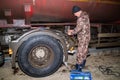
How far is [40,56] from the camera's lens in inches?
161

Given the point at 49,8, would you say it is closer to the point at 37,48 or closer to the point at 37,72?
the point at 37,48

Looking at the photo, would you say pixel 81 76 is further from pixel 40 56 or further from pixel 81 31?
pixel 40 56

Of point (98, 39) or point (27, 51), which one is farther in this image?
point (98, 39)

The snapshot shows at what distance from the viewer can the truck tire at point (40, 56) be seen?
→ 371 centimetres

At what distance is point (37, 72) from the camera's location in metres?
3.76

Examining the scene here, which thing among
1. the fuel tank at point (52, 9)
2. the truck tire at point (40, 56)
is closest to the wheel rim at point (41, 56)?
the truck tire at point (40, 56)

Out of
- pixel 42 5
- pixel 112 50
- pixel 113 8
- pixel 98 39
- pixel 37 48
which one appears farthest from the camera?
pixel 112 50

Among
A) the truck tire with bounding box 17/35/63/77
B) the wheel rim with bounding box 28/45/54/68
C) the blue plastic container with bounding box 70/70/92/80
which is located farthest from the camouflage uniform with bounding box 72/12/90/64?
the wheel rim with bounding box 28/45/54/68

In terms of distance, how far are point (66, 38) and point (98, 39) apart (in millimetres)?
1624

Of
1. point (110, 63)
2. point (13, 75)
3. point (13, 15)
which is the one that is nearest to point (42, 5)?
point (13, 15)

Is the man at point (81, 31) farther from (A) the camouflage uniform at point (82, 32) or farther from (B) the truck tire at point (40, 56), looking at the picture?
(B) the truck tire at point (40, 56)

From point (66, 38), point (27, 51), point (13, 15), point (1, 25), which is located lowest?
point (27, 51)

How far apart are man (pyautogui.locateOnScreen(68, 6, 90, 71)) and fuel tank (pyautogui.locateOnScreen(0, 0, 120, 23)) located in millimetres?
406

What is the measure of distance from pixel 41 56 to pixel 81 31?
1.34 metres
